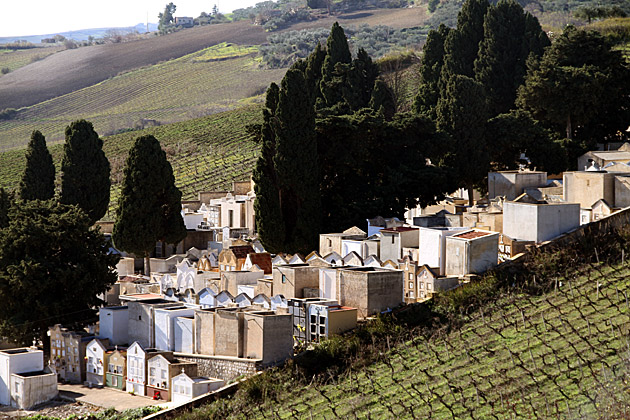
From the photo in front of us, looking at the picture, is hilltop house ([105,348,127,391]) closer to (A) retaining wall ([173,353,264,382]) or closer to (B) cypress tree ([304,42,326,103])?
(A) retaining wall ([173,353,264,382])

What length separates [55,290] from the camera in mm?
25578

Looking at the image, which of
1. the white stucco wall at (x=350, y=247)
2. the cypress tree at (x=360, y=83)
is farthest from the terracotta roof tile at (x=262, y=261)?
A: the cypress tree at (x=360, y=83)

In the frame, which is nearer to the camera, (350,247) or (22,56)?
(350,247)

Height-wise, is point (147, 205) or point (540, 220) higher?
point (540, 220)

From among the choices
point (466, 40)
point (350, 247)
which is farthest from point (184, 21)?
point (350, 247)

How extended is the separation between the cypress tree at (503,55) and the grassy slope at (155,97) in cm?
4448

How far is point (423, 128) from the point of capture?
30.4 m

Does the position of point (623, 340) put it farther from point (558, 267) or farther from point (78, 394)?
point (78, 394)

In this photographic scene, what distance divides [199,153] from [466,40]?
61.6 ft

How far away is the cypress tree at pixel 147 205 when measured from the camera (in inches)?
1174

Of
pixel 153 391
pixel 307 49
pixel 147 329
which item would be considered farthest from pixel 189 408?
pixel 307 49

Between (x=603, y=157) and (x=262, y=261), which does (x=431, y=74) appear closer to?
(x=603, y=157)

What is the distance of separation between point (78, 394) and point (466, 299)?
8.98 m

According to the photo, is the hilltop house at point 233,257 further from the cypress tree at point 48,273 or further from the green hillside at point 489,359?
the green hillside at point 489,359
